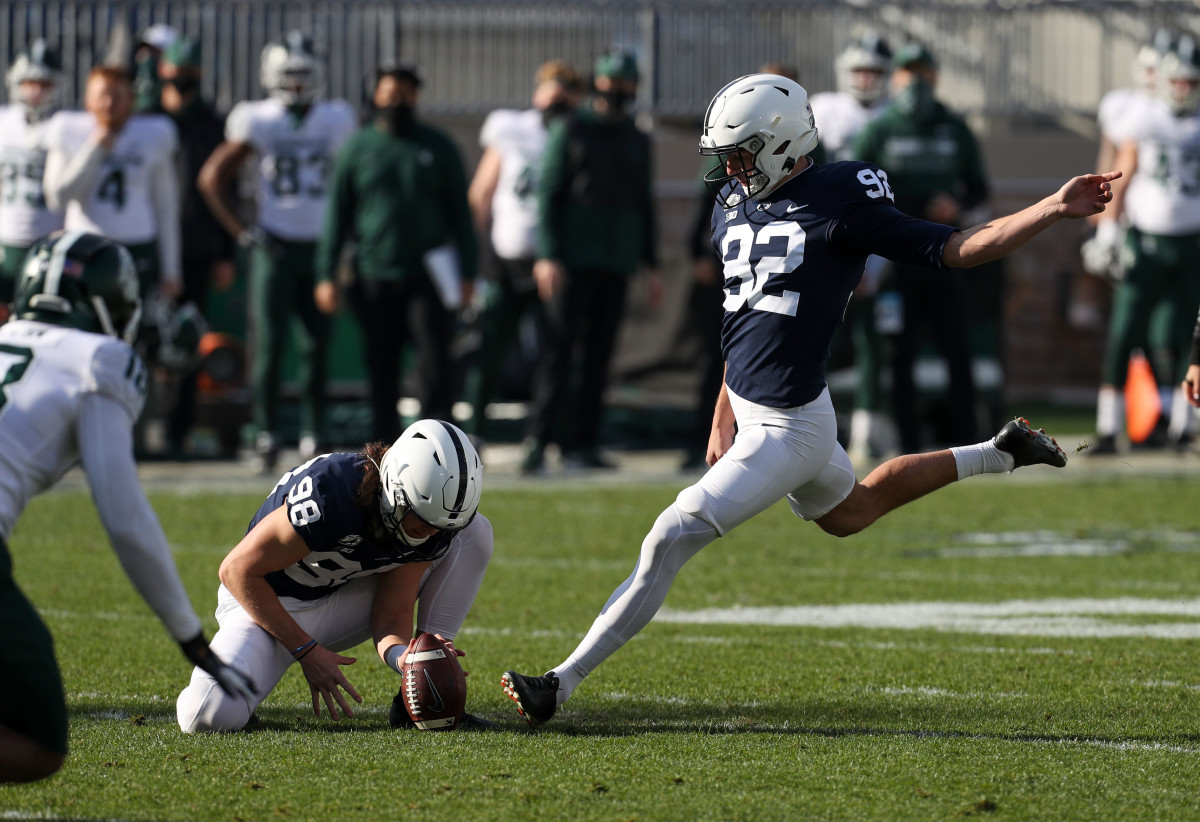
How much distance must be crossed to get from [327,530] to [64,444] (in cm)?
87

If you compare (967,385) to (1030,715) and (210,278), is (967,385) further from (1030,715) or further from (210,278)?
(1030,715)

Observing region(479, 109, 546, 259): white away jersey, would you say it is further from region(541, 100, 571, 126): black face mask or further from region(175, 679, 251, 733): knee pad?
region(175, 679, 251, 733): knee pad

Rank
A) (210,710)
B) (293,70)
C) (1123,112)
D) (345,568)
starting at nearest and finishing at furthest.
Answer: (210,710) < (345,568) < (293,70) < (1123,112)

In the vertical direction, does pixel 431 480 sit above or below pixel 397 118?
below

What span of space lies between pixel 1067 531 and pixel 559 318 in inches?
125

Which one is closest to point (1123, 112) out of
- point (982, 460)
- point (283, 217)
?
point (283, 217)

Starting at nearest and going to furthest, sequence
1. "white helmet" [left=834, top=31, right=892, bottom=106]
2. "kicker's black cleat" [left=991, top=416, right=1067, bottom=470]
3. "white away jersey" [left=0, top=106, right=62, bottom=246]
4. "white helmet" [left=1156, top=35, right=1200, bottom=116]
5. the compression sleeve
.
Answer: the compression sleeve < "kicker's black cleat" [left=991, top=416, right=1067, bottom=470] < "white away jersey" [left=0, top=106, right=62, bottom=246] < "white helmet" [left=1156, top=35, right=1200, bottom=116] < "white helmet" [left=834, top=31, right=892, bottom=106]

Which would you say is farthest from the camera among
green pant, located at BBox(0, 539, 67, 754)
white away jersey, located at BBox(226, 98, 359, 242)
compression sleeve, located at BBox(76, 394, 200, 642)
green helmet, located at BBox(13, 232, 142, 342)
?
white away jersey, located at BBox(226, 98, 359, 242)

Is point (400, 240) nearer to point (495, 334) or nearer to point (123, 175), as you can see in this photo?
point (495, 334)

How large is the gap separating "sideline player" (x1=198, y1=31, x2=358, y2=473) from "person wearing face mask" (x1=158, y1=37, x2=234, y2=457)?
736mm

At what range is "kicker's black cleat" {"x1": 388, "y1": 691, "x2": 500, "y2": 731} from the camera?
179 inches

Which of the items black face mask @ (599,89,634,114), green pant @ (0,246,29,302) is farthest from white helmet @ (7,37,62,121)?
black face mask @ (599,89,634,114)

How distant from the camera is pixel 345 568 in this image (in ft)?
15.4

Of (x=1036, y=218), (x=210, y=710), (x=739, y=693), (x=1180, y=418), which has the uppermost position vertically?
(x=1036, y=218)
